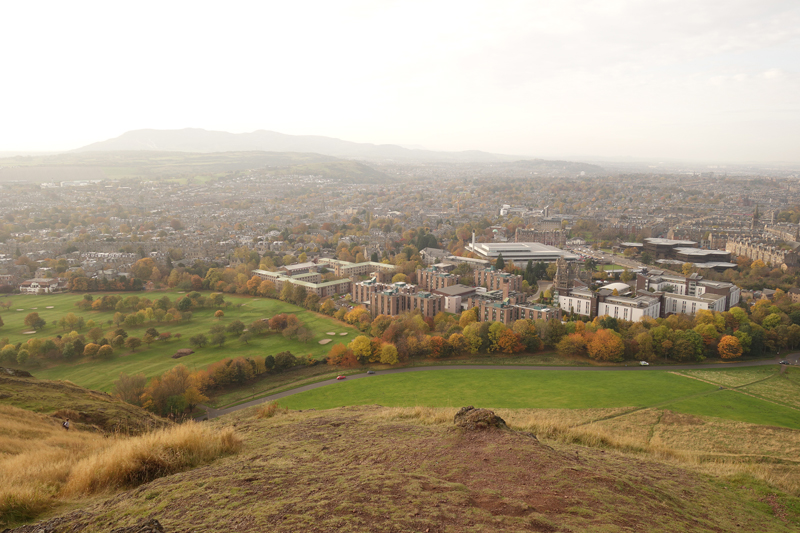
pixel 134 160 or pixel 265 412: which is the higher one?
pixel 134 160

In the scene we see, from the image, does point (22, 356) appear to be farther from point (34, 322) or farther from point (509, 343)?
point (509, 343)

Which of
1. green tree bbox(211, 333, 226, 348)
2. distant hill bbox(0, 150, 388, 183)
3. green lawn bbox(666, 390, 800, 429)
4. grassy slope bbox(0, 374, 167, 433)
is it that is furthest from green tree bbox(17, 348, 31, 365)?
distant hill bbox(0, 150, 388, 183)

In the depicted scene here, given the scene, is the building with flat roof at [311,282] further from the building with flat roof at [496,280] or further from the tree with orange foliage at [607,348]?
the tree with orange foliage at [607,348]

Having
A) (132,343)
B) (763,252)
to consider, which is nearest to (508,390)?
(132,343)

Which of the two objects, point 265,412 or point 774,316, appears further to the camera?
point 774,316

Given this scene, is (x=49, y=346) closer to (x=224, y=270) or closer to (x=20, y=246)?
(x=224, y=270)

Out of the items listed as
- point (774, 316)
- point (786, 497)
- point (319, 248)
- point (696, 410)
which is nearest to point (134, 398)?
point (786, 497)

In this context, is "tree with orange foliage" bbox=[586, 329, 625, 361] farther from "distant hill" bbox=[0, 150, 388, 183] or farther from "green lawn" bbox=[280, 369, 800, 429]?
"distant hill" bbox=[0, 150, 388, 183]

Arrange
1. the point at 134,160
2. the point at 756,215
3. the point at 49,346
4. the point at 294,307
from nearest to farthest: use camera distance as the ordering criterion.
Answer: the point at 49,346 < the point at 294,307 < the point at 756,215 < the point at 134,160
